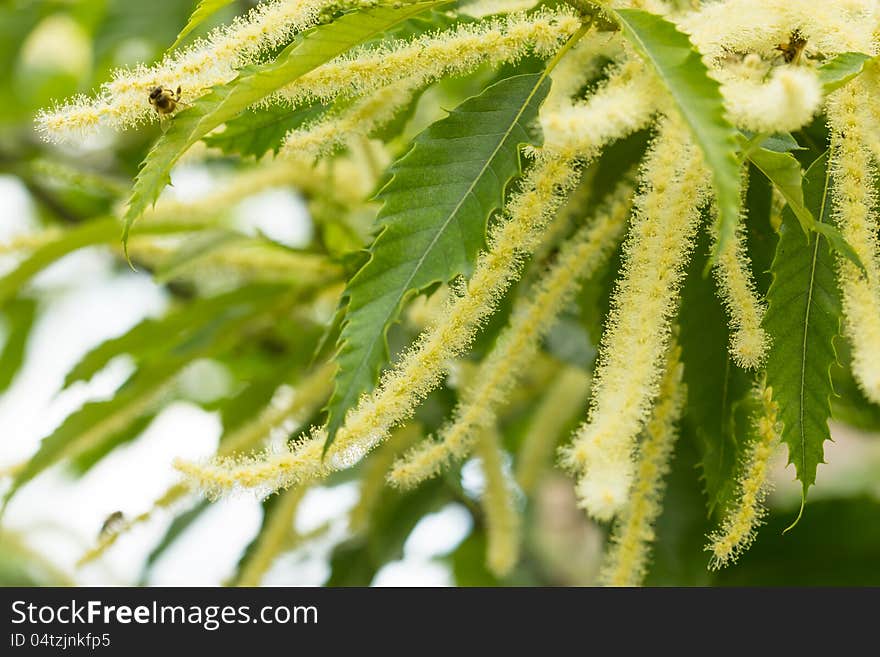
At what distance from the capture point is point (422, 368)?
4.05ft

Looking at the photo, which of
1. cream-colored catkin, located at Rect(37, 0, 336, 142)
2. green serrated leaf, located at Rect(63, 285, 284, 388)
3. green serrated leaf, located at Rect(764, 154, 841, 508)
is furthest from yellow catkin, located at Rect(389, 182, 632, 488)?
green serrated leaf, located at Rect(63, 285, 284, 388)

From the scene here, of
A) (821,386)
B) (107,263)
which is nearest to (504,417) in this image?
(107,263)

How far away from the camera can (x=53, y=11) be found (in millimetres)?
3500

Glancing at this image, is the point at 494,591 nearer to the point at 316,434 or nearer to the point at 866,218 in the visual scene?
the point at 316,434

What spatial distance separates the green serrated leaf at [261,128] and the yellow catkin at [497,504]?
899 millimetres

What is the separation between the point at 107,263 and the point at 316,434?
100 inches

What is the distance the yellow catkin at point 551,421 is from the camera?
279cm

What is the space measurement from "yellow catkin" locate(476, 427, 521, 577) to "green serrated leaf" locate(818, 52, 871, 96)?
1252mm

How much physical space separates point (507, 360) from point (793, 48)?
1.86 ft

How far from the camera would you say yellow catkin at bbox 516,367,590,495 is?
2.79m

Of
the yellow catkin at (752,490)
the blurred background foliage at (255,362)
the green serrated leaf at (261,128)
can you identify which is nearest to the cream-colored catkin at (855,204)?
the yellow catkin at (752,490)

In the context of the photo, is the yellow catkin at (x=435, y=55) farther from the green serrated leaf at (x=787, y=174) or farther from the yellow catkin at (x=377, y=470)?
the yellow catkin at (x=377, y=470)

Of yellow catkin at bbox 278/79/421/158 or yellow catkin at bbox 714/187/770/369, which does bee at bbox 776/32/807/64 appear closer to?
yellow catkin at bbox 714/187/770/369

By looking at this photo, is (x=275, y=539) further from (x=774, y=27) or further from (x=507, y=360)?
(x=774, y=27)
